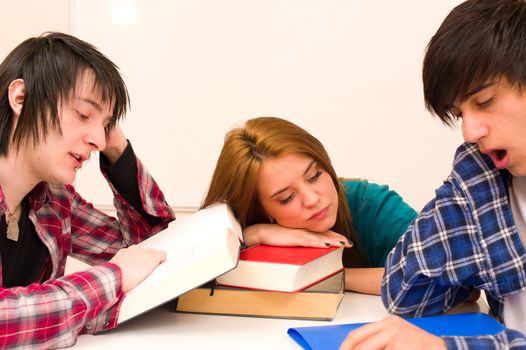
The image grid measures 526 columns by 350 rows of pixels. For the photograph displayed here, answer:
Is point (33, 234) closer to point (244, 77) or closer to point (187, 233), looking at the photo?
point (187, 233)

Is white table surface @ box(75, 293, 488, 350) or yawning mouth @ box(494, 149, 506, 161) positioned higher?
yawning mouth @ box(494, 149, 506, 161)

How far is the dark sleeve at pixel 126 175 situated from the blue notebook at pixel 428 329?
519 millimetres

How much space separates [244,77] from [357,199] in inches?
32.0

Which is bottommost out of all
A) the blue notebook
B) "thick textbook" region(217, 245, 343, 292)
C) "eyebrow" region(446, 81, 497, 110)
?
the blue notebook

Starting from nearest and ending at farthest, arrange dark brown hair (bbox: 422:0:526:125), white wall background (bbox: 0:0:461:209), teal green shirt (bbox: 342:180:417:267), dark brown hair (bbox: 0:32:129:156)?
dark brown hair (bbox: 422:0:526:125) < dark brown hair (bbox: 0:32:129:156) < teal green shirt (bbox: 342:180:417:267) < white wall background (bbox: 0:0:461:209)

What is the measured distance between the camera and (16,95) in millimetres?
891

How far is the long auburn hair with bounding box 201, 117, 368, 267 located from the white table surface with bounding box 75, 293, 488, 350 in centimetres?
32

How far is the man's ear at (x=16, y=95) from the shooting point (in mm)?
886

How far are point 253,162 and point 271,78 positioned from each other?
2.93ft

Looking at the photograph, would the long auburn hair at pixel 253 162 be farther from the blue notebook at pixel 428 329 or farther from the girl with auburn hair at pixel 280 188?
the blue notebook at pixel 428 329

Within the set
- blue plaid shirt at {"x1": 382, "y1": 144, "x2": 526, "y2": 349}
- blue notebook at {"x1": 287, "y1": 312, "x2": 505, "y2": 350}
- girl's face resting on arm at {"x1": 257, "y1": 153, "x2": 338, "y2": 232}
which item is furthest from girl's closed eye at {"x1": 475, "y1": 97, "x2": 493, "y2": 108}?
girl's face resting on arm at {"x1": 257, "y1": 153, "x2": 338, "y2": 232}

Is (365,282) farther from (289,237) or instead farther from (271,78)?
(271,78)

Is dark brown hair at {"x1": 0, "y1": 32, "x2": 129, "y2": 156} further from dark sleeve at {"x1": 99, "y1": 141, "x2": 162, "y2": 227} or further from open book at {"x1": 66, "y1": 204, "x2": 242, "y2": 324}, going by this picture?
open book at {"x1": 66, "y1": 204, "x2": 242, "y2": 324}

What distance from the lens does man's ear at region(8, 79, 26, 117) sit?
886 millimetres
